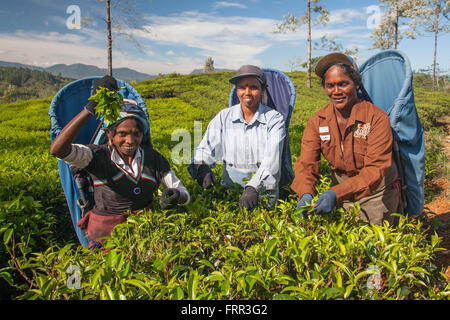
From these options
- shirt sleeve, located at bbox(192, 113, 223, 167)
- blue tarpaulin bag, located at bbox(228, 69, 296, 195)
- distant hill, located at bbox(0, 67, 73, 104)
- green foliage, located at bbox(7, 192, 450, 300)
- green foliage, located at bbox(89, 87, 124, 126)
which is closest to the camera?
green foliage, located at bbox(7, 192, 450, 300)

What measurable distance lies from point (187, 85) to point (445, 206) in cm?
1929

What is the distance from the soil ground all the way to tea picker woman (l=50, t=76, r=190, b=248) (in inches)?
81.5

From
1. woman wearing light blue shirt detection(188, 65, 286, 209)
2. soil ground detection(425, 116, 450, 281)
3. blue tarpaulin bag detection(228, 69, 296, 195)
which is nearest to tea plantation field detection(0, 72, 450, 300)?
woman wearing light blue shirt detection(188, 65, 286, 209)

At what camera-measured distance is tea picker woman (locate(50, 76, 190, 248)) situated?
2137 mm

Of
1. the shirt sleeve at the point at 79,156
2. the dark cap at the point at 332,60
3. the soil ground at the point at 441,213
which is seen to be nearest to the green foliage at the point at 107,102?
the shirt sleeve at the point at 79,156

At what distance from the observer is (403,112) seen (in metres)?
2.16

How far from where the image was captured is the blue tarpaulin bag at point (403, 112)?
2178 mm

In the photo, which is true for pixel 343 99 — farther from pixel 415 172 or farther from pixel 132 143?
pixel 132 143

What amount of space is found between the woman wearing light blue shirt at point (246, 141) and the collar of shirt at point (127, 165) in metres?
0.54

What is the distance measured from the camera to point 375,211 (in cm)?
226

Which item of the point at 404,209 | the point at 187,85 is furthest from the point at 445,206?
the point at 187,85

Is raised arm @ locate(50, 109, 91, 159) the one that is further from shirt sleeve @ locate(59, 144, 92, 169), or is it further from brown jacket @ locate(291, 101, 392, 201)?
brown jacket @ locate(291, 101, 392, 201)
